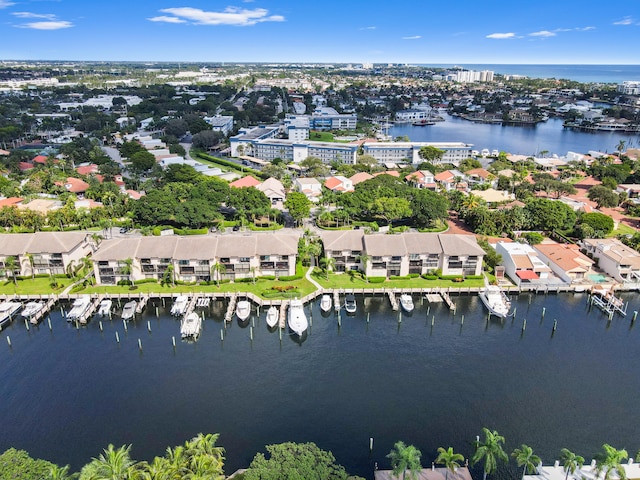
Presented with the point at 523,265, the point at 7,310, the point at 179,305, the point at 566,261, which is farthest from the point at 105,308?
the point at 566,261

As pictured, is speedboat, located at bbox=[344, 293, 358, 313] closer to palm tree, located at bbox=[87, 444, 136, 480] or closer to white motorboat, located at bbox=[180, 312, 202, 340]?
white motorboat, located at bbox=[180, 312, 202, 340]

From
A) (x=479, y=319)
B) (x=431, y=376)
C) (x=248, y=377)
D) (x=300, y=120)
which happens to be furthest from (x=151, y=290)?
(x=300, y=120)

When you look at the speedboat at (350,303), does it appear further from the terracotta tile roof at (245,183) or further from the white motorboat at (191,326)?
the terracotta tile roof at (245,183)

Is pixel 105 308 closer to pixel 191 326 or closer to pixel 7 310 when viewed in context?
pixel 7 310

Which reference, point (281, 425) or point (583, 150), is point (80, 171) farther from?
point (583, 150)

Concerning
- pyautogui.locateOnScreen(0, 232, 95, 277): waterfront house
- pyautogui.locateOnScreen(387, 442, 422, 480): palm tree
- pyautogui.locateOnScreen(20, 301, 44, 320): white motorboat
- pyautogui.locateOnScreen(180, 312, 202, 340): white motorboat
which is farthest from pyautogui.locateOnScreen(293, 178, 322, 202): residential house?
pyautogui.locateOnScreen(387, 442, 422, 480): palm tree

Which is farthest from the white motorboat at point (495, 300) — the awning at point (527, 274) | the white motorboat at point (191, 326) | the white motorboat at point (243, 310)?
the white motorboat at point (191, 326)
